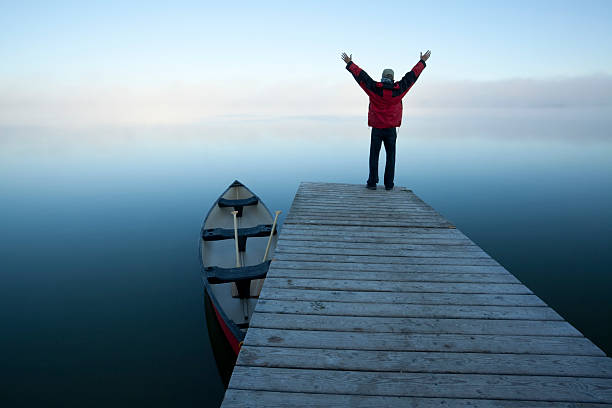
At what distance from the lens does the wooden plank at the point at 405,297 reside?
2.86 meters

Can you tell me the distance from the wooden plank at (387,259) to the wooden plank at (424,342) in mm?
1288

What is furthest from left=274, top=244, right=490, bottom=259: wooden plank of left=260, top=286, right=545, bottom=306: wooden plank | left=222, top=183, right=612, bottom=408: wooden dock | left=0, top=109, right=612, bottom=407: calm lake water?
left=0, top=109, right=612, bottom=407: calm lake water

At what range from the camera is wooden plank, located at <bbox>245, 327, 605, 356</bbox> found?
2.26m

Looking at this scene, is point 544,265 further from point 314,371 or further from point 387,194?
point 314,371

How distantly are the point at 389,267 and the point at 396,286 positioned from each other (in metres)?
0.42

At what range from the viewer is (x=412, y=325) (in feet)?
8.26

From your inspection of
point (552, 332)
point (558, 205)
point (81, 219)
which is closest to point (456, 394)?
point (552, 332)

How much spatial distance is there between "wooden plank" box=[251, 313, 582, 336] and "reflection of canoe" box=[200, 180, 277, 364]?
4.35 ft

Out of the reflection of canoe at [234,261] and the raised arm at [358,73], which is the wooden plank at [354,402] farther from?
the raised arm at [358,73]

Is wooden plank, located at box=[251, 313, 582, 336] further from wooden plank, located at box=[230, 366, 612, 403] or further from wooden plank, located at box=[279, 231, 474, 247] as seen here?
wooden plank, located at box=[279, 231, 474, 247]

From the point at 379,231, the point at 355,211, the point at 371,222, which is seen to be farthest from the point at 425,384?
the point at 355,211

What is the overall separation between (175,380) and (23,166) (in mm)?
25622

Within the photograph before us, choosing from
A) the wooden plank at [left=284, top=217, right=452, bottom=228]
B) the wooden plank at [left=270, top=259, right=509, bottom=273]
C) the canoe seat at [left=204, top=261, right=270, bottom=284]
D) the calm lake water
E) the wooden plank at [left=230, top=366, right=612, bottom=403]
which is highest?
the wooden plank at [left=284, top=217, right=452, bottom=228]

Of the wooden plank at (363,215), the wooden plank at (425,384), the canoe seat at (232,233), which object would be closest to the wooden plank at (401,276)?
the wooden plank at (425,384)
